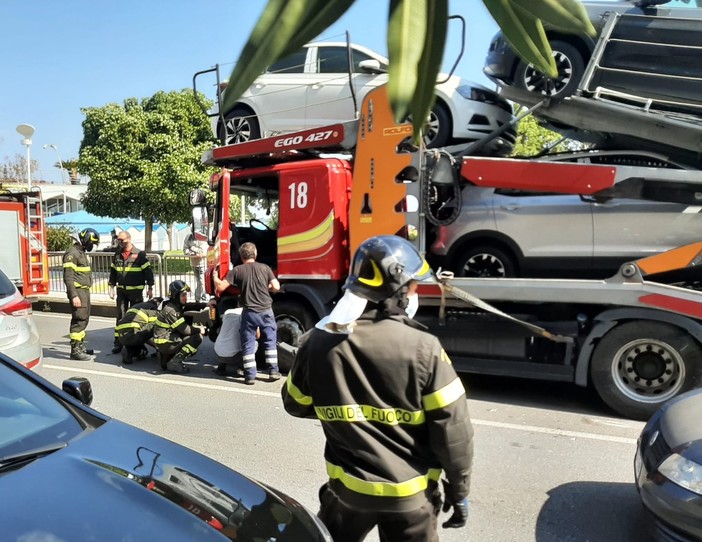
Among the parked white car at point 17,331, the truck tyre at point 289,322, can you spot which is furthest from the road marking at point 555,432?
the parked white car at point 17,331

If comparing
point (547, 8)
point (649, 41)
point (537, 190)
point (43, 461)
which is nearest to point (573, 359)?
point (537, 190)

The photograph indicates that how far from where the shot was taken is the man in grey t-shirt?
6387 mm

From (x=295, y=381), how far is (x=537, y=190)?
395 cm

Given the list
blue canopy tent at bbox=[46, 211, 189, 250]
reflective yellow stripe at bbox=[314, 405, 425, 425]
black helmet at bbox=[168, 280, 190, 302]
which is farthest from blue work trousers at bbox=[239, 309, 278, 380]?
blue canopy tent at bbox=[46, 211, 189, 250]

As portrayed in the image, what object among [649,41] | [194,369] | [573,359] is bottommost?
[194,369]

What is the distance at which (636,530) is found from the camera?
132 inches

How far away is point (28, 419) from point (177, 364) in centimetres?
462

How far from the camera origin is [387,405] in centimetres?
196

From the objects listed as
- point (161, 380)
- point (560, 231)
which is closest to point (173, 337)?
point (161, 380)

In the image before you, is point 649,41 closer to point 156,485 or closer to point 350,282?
point 350,282

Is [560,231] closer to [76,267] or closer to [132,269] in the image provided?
[132,269]

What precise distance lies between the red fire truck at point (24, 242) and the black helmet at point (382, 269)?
9.92 metres

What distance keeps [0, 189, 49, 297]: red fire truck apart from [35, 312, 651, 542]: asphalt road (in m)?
3.98

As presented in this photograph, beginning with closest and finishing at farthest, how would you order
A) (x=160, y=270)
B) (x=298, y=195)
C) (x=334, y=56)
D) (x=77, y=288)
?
(x=334, y=56) → (x=298, y=195) → (x=77, y=288) → (x=160, y=270)
